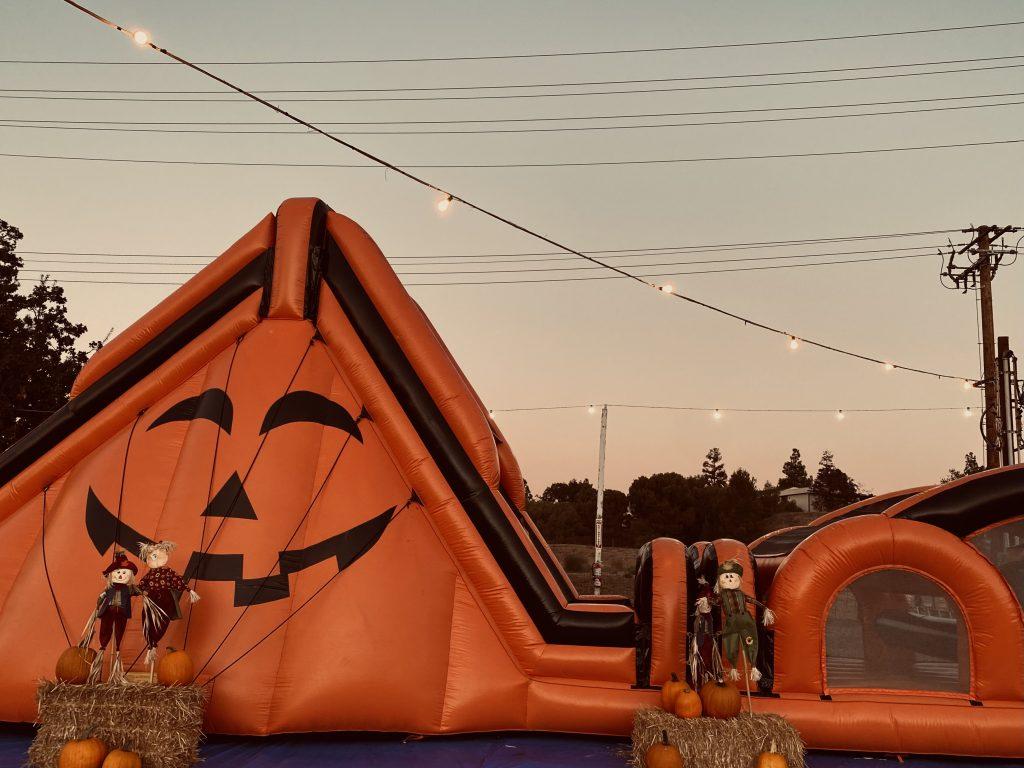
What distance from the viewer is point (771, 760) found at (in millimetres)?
3789

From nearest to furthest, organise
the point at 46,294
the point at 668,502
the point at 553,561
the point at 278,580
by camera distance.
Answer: the point at 278,580 < the point at 553,561 < the point at 46,294 < the point at 668,502

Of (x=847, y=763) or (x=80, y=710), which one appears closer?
(x=80, y=710)

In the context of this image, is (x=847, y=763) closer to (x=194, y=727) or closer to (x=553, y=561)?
(x=553, y=561)

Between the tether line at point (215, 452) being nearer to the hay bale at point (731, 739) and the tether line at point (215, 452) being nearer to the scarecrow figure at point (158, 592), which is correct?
the scarecrow figure at point (158, 592)

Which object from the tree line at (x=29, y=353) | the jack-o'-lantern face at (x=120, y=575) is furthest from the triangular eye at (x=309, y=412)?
the tree line at (x=29, y=353)

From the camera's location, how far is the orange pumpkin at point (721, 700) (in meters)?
4.08

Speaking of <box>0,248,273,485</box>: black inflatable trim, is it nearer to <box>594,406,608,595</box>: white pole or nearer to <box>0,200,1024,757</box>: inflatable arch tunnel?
<box>0,200,1024,757</box>: inflatable arch tunnel

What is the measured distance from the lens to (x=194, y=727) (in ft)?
12.8

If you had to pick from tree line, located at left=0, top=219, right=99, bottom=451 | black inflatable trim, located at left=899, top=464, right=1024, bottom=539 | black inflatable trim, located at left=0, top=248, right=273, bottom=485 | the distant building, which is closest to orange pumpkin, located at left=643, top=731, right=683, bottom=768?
black inflatable trim, located at left=899, top=464, right=1024, bottom=539

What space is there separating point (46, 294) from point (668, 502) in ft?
81.8

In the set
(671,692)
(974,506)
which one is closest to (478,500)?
(671,692)

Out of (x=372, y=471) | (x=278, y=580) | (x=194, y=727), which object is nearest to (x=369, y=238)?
(x=372, y=471)

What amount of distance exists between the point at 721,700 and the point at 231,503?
3183 millimetres

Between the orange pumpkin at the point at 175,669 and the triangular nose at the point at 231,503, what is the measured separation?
919mm
